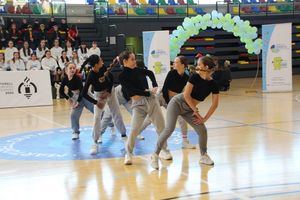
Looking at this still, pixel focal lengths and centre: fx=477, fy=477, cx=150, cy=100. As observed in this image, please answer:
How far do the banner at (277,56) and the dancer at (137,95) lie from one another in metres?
10.8

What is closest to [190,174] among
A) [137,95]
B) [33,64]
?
[137,95]

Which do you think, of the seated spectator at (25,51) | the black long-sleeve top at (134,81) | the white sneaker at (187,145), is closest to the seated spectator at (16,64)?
the seated spectator at (25,51)

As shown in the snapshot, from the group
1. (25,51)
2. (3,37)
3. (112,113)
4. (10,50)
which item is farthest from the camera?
(3,37)

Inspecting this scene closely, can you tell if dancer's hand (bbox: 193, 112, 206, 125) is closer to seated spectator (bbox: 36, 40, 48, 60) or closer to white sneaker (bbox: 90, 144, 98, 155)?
white sneaker (bbox: 90, 144, 98, 155)

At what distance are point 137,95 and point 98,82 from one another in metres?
1.14

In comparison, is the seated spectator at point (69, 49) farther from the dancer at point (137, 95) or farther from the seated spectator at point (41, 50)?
the dancer at point (137, 95)

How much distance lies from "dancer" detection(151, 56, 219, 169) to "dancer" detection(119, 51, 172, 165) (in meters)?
0.35

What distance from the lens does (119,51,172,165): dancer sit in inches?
271

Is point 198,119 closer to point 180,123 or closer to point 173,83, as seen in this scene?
point 173,83

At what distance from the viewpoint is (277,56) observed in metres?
17.0

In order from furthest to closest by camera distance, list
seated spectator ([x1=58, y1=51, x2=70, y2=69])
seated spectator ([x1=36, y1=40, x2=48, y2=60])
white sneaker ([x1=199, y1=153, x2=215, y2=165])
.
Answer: seated spectator ([x1=36, y1=40, x2=48, y2=60]) < seated spectator ([x1=58, y1=51, x2=70, y2=69]) < white sneaker ([x1=199, y1=153, x2=215, y2=165])

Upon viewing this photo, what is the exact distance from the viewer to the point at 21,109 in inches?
580

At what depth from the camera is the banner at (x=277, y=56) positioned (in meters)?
16.9

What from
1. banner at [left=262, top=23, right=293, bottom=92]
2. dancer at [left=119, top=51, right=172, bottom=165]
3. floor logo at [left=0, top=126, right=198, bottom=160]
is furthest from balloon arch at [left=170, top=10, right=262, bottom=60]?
dancer at [left=119, top=51, right=172, bottom=165]
